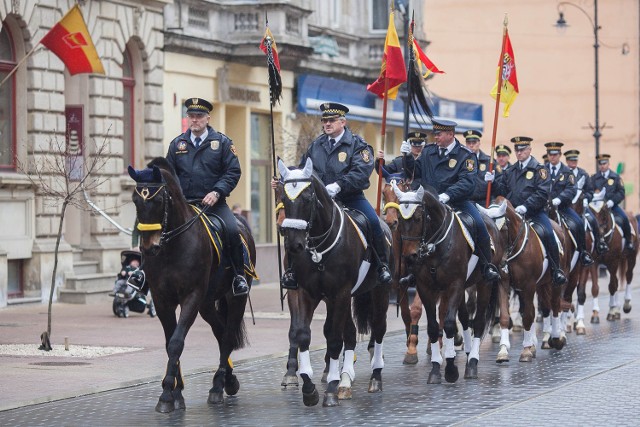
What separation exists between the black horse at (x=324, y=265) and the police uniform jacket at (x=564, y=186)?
763 cm

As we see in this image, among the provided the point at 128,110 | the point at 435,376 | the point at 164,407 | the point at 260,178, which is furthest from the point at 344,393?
the point at 260,178

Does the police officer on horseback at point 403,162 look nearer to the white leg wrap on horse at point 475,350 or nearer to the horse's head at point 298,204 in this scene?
the white leg wrap on horse at point 475,350

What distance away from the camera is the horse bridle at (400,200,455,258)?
14711 mm

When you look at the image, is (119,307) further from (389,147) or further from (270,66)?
(389,147)

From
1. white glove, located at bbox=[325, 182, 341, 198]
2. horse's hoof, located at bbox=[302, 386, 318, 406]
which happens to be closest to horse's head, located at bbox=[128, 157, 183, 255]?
white glove, located at bbox=[325, 182, 341, 198]

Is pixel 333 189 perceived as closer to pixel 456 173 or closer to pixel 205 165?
pixel 205 165

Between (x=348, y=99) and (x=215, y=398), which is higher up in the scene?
(x=348, y=99)

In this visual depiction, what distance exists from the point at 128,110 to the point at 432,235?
53.3ft

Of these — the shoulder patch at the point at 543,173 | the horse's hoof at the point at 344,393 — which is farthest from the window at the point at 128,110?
the horse's hoof at the point at 344,393

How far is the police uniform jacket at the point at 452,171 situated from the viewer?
16047 millimetres

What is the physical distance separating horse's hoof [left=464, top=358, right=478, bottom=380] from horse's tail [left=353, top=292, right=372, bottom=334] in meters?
1.18

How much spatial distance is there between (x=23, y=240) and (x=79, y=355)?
27.3 ft

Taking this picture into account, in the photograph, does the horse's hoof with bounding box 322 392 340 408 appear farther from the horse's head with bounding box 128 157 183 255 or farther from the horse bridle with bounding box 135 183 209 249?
the horse's head with bounding box 128 157 183 255

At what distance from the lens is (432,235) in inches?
598
